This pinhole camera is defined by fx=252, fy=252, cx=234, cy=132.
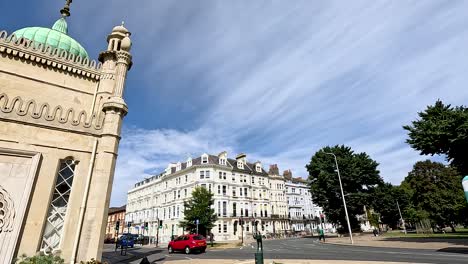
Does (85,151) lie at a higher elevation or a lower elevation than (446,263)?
higher

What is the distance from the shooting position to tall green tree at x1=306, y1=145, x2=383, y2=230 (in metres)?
44.4

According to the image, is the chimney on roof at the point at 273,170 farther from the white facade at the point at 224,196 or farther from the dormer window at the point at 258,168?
the dormer window at the point at 258,168

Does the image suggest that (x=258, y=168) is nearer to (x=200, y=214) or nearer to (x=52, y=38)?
(x=200, y=214)

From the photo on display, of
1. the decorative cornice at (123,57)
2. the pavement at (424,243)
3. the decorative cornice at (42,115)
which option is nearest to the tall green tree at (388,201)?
the pavement at (424,243)

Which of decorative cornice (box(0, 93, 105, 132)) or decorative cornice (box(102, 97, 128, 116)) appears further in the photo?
decorative cornice (box(102, 97, 128, 116))

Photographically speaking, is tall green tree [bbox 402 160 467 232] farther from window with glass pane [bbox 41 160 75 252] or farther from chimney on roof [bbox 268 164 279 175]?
window with glass pane [bbox 41 160 75 252]

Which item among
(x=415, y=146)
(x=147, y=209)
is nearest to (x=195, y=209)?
(x=415, y=146)

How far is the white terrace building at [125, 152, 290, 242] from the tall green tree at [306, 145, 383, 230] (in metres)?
16.8

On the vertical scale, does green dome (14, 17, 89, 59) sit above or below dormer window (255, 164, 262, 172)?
below

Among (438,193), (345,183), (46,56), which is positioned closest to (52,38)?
(46,56)

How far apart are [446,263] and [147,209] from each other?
227 ft

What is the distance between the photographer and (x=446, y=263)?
12227mm

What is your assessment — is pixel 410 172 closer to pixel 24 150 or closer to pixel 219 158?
pixel 219 158

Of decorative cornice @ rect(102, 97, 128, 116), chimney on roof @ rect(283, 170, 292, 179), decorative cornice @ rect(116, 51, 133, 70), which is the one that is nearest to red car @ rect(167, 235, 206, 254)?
decorative cornice @ rect(102, 97, 128, 116)
